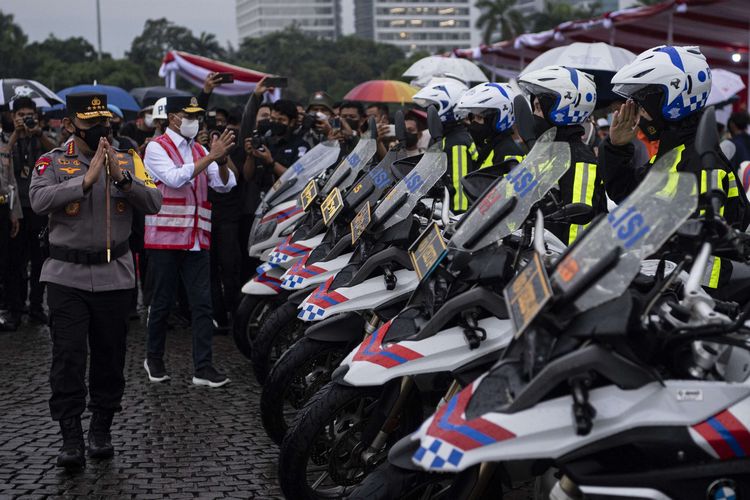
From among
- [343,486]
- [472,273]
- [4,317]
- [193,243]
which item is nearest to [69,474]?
[343,486]

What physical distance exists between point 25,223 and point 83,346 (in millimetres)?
5092

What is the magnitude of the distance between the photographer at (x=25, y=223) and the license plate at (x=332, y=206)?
462 centimetres

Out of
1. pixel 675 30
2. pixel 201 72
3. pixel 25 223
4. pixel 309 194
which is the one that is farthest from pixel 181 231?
pixel 201 72

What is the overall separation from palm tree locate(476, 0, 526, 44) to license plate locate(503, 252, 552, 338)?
288ft

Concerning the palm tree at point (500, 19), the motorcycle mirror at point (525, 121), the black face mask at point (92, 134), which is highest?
the palm tree at point (500, 19)

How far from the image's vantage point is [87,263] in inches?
205

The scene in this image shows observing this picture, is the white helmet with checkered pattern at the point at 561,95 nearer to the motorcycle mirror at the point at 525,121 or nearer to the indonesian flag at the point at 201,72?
the motorcycle mirror at the point at 525,121

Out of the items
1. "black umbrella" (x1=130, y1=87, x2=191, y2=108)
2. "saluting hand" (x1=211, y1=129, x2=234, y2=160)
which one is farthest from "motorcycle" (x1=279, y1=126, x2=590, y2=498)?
"black umbrella" (x1=130, y1=87, x2=191, y2=108)

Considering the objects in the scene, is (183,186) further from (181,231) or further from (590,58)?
(590,58)

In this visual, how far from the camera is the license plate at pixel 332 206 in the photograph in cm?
576

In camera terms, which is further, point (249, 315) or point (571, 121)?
point (249, 315)

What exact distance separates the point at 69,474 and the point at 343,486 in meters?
1.61

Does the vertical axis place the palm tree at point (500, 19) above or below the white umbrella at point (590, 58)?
above

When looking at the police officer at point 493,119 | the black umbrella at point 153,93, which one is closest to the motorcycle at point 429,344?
the police officer at point 493,119
